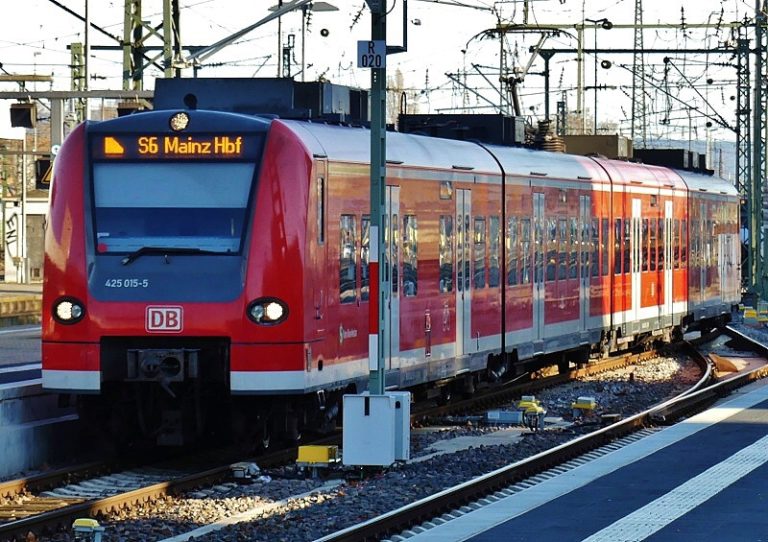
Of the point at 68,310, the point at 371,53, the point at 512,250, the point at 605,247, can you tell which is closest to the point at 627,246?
the point at 605,247

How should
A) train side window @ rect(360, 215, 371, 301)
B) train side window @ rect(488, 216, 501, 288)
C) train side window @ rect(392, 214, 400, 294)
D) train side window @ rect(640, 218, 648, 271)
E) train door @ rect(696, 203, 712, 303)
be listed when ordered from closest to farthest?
train side window @ rect(360, 215, 371, 301) → train side window @ rect(392, 214, 400, 294) → train side window @ rect(488, 216, 501, 288) → train side window @ rect(640, 218, 648, 271) → train door @ rect(696, 203, 712, 303)

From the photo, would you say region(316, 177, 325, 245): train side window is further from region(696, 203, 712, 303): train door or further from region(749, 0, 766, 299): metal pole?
region(749, 0, 766, 299): metal pole

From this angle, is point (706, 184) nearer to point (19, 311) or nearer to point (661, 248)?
point (661, 248)

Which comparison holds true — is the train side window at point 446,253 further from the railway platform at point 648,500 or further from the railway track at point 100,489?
the railway platform at point 648,500

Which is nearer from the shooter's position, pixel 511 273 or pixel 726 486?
pixel 726 486

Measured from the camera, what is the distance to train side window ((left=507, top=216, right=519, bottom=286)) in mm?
22719

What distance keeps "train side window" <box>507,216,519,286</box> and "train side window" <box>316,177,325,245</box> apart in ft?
23.1

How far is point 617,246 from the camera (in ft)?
95.7

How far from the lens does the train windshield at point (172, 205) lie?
15336 millimetres

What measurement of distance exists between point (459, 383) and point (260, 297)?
24.7 ft

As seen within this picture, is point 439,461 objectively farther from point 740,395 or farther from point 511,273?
point 740,395

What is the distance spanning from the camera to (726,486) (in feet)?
45.9

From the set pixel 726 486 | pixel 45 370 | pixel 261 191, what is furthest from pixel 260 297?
pixel 726 486

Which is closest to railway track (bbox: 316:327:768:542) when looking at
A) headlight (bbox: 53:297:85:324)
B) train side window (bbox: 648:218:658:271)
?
headlight (bbox: 53:297:85:324)
